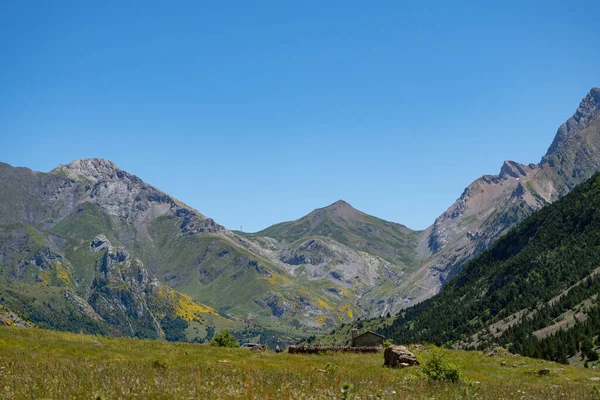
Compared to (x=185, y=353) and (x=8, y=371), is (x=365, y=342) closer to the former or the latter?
(x=185, y=353)

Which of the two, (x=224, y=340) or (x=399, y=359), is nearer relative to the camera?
(x=399, y=359)

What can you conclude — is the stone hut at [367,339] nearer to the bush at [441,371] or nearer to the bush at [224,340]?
the bush at [224,340]

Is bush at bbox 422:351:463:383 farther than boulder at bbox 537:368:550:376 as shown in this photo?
No

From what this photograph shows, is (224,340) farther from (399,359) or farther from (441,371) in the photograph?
(441,371)

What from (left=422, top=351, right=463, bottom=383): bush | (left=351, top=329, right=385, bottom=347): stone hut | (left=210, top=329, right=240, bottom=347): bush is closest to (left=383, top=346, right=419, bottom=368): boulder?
(left=422, top=351, right=463, bottom=383): bush

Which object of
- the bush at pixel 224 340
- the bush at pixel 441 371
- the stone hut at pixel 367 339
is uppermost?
the bush at pixel 441 371

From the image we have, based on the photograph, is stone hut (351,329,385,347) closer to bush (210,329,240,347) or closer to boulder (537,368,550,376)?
bush (210,329,240,347)

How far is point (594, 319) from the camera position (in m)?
134

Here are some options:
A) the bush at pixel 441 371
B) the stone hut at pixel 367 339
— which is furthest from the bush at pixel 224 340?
the bush at pixel 441 371

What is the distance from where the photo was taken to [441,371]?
88.8 ft

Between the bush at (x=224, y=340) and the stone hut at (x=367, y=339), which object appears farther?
the stone hut at (x=367, y=339)

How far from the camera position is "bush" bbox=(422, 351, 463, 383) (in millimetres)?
26391

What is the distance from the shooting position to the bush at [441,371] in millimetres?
26391

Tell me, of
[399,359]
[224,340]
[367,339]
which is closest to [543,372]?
[399,359]
